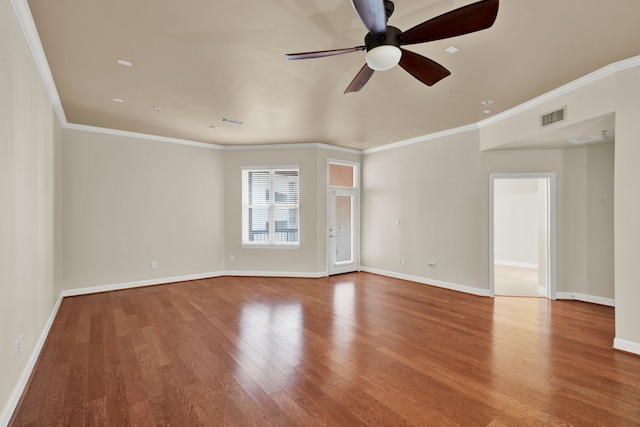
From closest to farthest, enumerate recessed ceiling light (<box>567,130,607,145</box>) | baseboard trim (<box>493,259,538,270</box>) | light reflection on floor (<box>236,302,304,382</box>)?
1. light reflection on floor (<box>236,302,304,382</box>)
2. recessed ceiling light (<box>567,130,607,145</box>)
3. baseboard trim (<box>493,259,538,270</box>)

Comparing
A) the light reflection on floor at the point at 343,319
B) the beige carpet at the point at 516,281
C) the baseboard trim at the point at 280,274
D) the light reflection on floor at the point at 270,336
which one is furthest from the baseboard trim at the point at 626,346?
the baseboard trim at the point at 280,274

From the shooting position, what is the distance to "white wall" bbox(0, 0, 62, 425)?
1.99 meters

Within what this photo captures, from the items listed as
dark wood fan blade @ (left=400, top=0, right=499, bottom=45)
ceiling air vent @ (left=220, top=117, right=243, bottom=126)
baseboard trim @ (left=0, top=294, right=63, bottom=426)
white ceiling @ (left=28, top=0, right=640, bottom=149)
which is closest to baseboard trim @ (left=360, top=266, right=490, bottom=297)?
white ceiling @ (left=28, top=0, right=640, bottom=149)

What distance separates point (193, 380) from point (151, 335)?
1.26 m

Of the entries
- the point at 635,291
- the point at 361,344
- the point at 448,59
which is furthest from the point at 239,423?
the point at 635,291

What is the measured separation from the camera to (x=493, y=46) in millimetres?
2705

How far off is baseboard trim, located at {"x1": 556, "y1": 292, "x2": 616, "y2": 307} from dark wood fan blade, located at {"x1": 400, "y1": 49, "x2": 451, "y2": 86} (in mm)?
4390

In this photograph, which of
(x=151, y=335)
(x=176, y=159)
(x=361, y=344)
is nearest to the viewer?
(x=361, y=344)

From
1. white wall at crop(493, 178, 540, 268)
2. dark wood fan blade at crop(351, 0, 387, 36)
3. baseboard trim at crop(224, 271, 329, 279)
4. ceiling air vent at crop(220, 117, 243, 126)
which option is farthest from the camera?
white wall at crop(493, 178, 540, 268)

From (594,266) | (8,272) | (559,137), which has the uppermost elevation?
(559,137)

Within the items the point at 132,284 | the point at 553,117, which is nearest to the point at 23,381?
the point at 132,284

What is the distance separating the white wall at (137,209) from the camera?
5.08 m

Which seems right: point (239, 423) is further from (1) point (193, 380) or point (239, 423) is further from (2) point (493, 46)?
(2) point (493, 46)

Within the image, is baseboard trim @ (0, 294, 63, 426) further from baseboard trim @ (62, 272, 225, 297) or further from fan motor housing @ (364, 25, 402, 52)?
fan motor housing @ (364, 25, 402, 52)
